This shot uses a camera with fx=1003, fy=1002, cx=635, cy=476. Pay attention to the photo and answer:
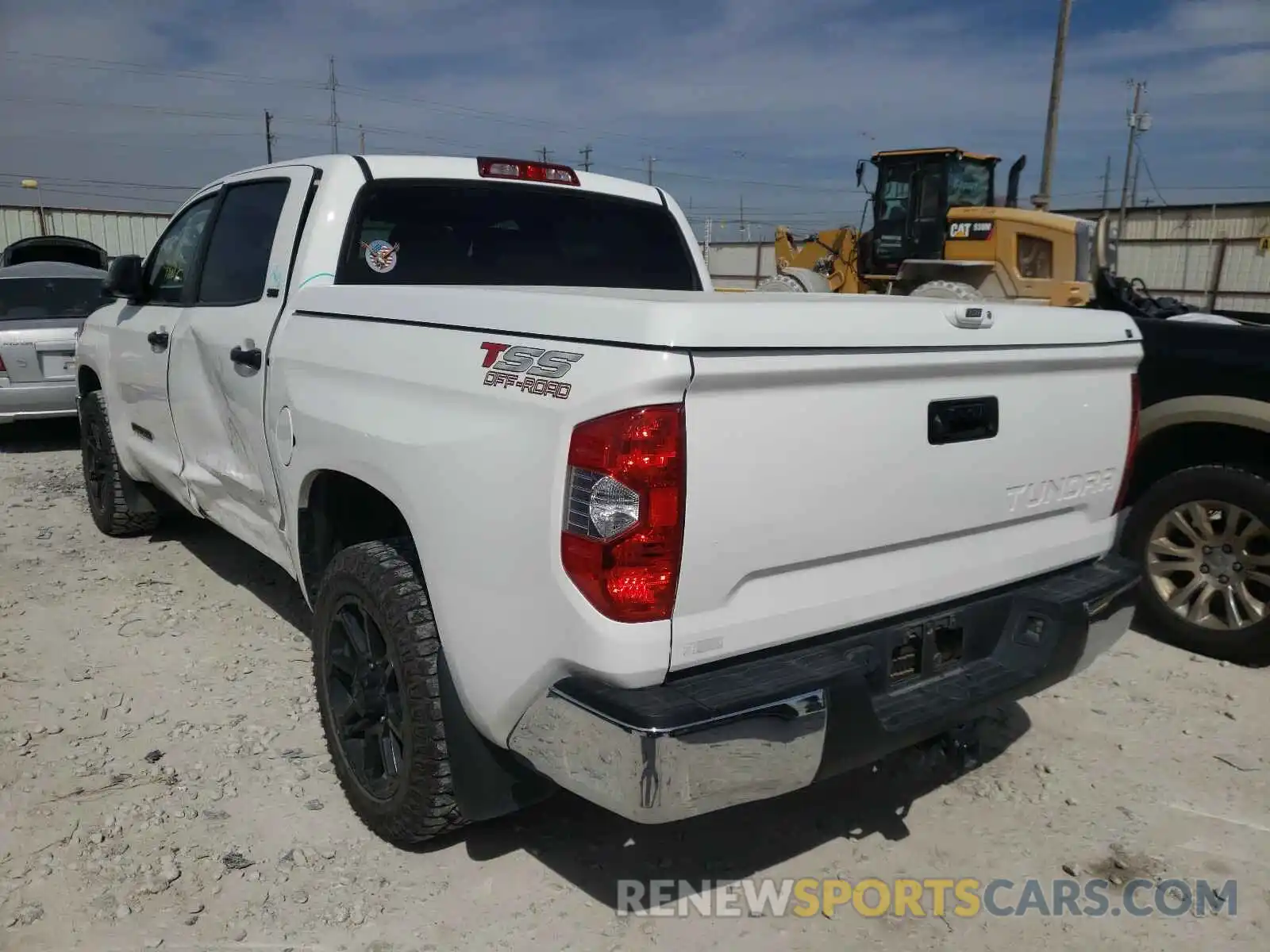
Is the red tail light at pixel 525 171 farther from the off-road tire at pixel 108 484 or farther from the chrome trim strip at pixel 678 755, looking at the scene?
the off-road tire at pixel 108 484

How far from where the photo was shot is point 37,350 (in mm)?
8312

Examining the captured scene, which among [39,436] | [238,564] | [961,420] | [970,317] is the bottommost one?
[39,436]

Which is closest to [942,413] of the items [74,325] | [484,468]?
[484,468]

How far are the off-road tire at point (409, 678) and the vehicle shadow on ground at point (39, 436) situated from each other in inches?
294

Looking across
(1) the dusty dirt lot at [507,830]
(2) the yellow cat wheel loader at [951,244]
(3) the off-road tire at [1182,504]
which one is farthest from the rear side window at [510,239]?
(2) the yellow cat wheel loader at [951,244]

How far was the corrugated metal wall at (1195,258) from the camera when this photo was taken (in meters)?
22.1

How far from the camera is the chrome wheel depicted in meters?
4.32

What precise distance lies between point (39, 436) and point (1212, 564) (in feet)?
32.2

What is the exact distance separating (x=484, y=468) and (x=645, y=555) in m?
0.45

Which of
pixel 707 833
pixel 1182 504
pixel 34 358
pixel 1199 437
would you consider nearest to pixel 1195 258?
pixel 1199 437

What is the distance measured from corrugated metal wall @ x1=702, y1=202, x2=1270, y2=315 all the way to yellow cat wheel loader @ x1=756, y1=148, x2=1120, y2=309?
16.2ft

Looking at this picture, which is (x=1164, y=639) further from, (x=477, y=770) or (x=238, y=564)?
(x=238, y=564)

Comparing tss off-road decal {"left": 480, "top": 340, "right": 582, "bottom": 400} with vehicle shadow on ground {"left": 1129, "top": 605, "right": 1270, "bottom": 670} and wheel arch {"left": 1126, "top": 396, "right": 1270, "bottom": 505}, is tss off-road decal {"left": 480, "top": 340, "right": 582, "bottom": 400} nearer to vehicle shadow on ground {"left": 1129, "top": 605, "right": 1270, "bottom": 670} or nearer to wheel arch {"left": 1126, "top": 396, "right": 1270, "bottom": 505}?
vehicle shadow on ground {"left": 1129, "top": 605, "right": 1270, "bottom": 670}

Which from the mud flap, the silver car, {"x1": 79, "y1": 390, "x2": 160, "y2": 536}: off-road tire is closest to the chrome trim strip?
the mud flap
